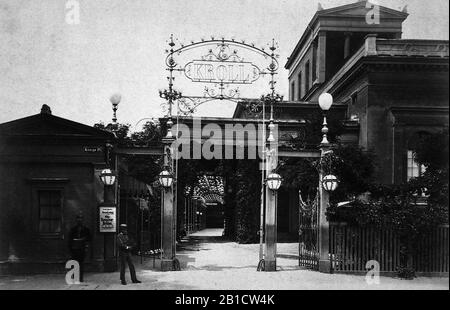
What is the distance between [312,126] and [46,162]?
1223cm

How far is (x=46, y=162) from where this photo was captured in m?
15.1

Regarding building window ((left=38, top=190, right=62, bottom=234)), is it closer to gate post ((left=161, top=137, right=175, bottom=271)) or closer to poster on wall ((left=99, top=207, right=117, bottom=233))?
poster on wall ((left=99, top=207, right=117, bottom=233))

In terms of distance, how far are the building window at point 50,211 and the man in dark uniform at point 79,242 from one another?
5.13 feet

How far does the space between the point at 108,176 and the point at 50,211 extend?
2.19 metres

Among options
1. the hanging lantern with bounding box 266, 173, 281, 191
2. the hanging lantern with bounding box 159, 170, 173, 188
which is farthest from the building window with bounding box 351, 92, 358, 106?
the hanging lantern with bounding box 159, 170, 173, 188

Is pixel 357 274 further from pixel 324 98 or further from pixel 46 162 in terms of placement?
pixel 46 162

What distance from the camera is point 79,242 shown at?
1354cm

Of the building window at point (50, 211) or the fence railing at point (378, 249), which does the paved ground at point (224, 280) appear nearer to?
the fence railing at point (378, 249)

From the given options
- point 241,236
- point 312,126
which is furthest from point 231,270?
point 241,236

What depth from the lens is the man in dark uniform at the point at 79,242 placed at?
1354 cm

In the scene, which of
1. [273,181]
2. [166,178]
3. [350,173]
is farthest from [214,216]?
[166,178]

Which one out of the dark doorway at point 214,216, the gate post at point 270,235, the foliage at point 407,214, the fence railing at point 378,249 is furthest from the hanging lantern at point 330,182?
the dark doorway at point 214,216

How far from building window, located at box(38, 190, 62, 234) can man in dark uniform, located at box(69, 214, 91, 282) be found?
1562 mm
